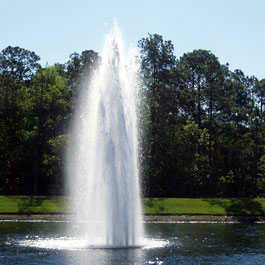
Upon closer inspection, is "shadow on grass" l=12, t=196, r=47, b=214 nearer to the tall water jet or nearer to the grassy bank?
the grassy bank

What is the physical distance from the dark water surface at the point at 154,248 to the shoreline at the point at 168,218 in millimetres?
6248

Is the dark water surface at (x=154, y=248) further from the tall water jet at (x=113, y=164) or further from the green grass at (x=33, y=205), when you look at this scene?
the green grass at (x=33, y=205)

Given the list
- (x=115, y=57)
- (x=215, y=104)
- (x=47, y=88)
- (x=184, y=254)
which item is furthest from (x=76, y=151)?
(x=184, y=254)

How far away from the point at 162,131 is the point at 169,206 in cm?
1848

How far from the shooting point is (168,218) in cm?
5128

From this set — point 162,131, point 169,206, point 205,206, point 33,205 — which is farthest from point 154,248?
point 162,131

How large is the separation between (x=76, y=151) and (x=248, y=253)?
122ft

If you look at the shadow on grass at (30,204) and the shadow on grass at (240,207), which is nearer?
the shadow on grass at (30,204)

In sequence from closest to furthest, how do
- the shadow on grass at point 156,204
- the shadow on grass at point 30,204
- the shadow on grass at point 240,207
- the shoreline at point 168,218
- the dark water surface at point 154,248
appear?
the dark water surface at point 154,248, the shoreline at point 168,218, the shadow on grass at point 30,204, the shadow on grass at point 156,204, the shadow on grass at point 240,207

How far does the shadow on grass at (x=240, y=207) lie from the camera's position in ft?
177

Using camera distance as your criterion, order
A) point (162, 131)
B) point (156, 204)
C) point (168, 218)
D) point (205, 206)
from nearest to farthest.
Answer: point (168, 218) < point (156, 204) < point (205, 206) < point (162, 131)

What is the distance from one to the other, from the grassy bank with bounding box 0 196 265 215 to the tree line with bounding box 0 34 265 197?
9024 mm

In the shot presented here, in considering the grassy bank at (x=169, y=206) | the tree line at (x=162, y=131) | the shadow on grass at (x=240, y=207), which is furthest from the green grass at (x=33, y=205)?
the shadow on grass at (x=240, y=207)

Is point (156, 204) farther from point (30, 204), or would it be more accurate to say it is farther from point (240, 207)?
point (30, 204)
